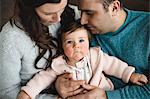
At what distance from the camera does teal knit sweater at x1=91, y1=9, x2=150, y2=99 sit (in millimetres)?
981

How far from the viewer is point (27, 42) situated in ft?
3.10

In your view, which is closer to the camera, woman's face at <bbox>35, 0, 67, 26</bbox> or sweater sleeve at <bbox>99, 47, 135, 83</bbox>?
woman's face at <bbox>35, 0, 67, 26</bbox>

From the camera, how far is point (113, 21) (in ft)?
3.34

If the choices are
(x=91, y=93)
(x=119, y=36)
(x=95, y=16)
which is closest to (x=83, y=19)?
(x=95, y=16)

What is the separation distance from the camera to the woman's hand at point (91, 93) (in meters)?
0.91

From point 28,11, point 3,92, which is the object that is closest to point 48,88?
point 3,92

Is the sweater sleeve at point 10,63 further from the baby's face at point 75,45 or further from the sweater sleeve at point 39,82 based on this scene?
the baby's face at point 75,45

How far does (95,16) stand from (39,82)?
0.28 meters

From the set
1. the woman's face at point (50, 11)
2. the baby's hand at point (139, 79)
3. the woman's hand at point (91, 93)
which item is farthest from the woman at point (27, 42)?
the baby's hand at point (139, 79)

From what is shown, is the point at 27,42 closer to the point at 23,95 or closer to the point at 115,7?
the point at 23,95

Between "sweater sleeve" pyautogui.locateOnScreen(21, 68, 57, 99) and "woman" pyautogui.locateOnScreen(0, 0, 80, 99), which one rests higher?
"woman" pyautogui.locateOnScreen(0, 0, 80, 99)

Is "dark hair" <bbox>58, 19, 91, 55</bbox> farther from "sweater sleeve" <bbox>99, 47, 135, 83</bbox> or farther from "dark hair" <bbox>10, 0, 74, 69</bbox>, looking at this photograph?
"sweater sleeve" <bbox>99, 47, 135, 83</bbox>

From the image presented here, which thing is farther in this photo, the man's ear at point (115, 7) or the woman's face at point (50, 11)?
the man's ear at point (115, 7)

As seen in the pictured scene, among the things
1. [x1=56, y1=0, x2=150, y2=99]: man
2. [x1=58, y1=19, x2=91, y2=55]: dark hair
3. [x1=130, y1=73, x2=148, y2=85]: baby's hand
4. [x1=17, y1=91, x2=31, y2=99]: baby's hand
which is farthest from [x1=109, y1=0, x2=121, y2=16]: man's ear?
[x1=17, y1=91, x2=31, y2=99]: baby's hand
